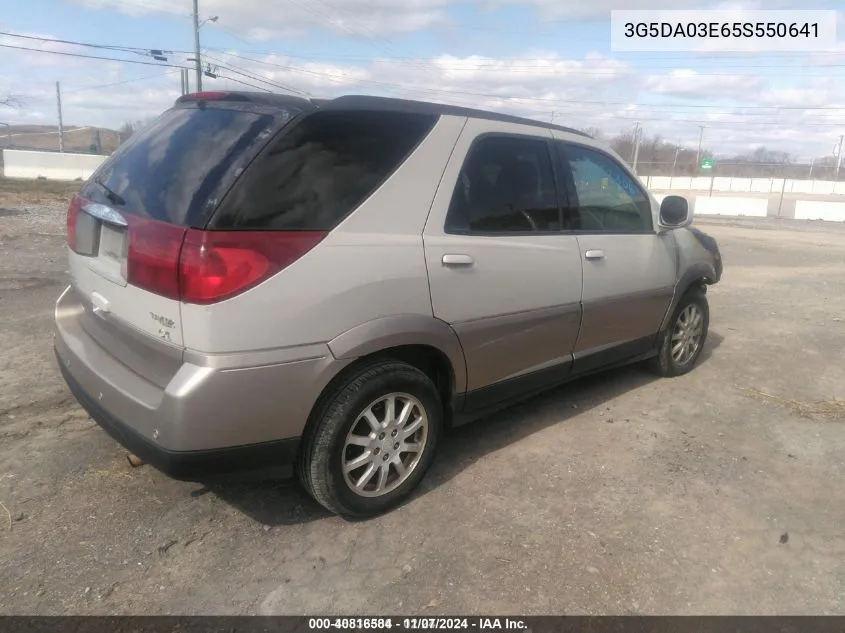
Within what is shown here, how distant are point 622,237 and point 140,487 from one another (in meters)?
3.13

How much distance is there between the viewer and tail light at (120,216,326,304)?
2215mm

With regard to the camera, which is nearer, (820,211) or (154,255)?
(154,255)

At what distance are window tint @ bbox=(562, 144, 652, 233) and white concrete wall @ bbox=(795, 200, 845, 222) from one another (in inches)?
1153

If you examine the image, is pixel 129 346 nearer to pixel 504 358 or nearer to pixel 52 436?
pixel 52 436

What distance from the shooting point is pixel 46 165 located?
3133 cm

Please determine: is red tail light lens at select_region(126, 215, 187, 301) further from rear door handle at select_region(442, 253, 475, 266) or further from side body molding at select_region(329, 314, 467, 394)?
rear door handle at select_region(442, 253, 475, 266)

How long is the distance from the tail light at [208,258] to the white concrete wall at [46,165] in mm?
33258

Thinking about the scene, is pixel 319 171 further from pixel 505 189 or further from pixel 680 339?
pixel 680 339

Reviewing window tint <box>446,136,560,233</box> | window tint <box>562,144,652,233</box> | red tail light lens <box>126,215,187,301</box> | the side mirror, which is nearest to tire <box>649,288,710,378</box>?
the side mirror

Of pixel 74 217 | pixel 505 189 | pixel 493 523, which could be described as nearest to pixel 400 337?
pixel 493 523

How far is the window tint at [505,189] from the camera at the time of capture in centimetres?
302

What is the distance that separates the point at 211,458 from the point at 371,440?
71 cm

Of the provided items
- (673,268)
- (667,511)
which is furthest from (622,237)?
(667,511)

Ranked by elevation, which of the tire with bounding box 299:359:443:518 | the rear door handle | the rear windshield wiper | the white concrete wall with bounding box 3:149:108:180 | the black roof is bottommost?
the tire with bounding box 299:359:443:518
